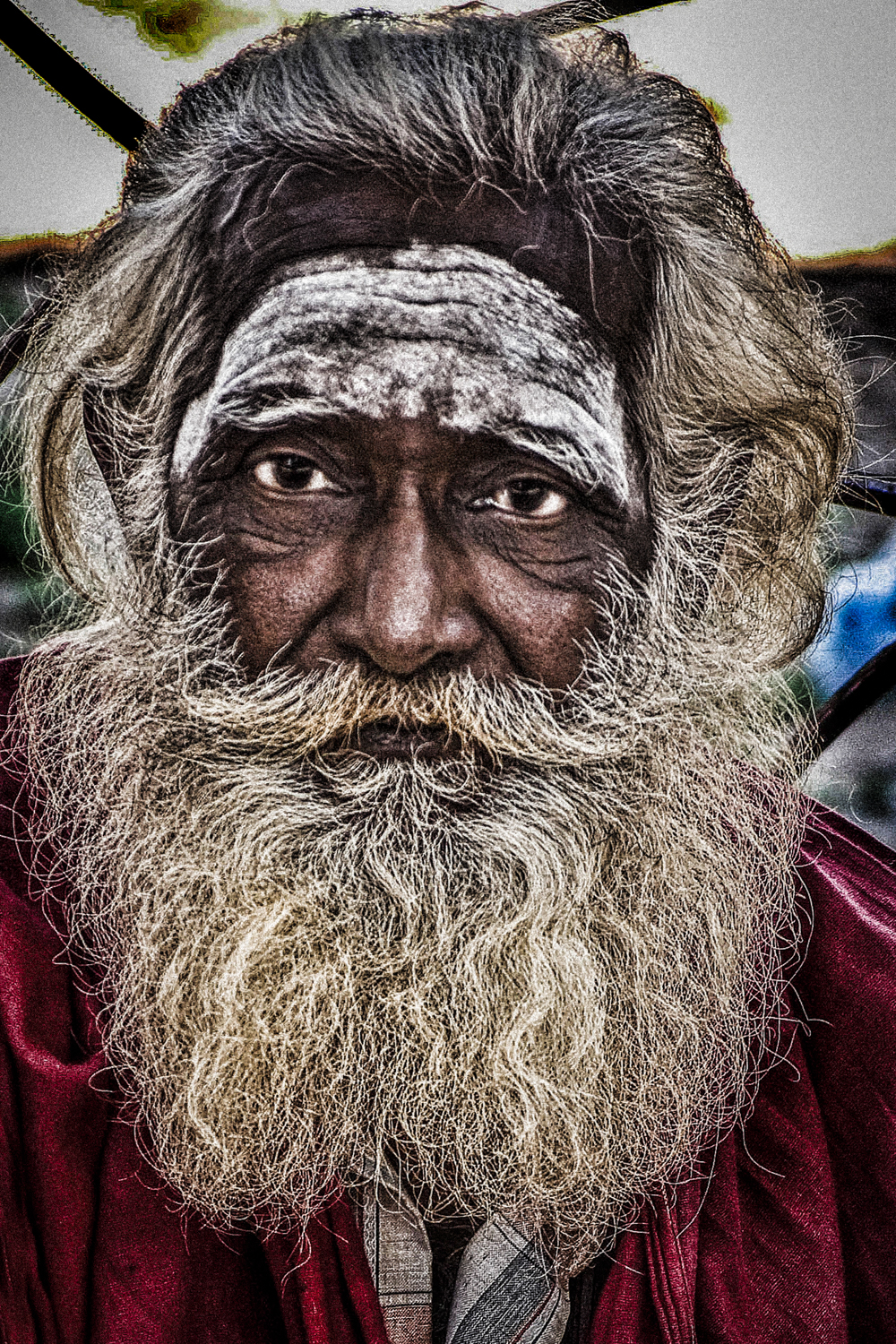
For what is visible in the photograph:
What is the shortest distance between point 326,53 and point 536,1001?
119 centimetres

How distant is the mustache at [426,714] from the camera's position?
1296mm

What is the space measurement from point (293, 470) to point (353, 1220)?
90 centimetres

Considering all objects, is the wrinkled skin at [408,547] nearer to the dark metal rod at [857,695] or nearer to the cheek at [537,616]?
the cheek at [537,616]

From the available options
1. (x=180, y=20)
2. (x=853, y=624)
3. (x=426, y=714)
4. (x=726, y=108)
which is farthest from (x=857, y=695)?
(x=180, y=20)

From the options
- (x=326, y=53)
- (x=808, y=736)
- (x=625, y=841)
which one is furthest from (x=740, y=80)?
(x=625, y=841)

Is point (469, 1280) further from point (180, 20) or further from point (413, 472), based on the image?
point (180, 20)

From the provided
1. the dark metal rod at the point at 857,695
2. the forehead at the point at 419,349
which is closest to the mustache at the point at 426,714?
the forehead at the point at 419,349

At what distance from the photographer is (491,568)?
1.32 m

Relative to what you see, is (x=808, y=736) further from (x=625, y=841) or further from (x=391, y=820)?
(x=391, y=820)

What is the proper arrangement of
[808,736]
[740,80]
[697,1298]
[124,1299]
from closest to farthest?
[124,1299]
[697,1298]
[740,80]
[808,736]

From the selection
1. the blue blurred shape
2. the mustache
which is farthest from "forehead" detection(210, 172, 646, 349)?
the blue blurred shape

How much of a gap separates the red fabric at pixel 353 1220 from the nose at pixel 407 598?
52cm

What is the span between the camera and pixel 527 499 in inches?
52.2

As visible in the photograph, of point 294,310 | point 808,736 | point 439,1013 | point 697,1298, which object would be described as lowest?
point 697,1298
